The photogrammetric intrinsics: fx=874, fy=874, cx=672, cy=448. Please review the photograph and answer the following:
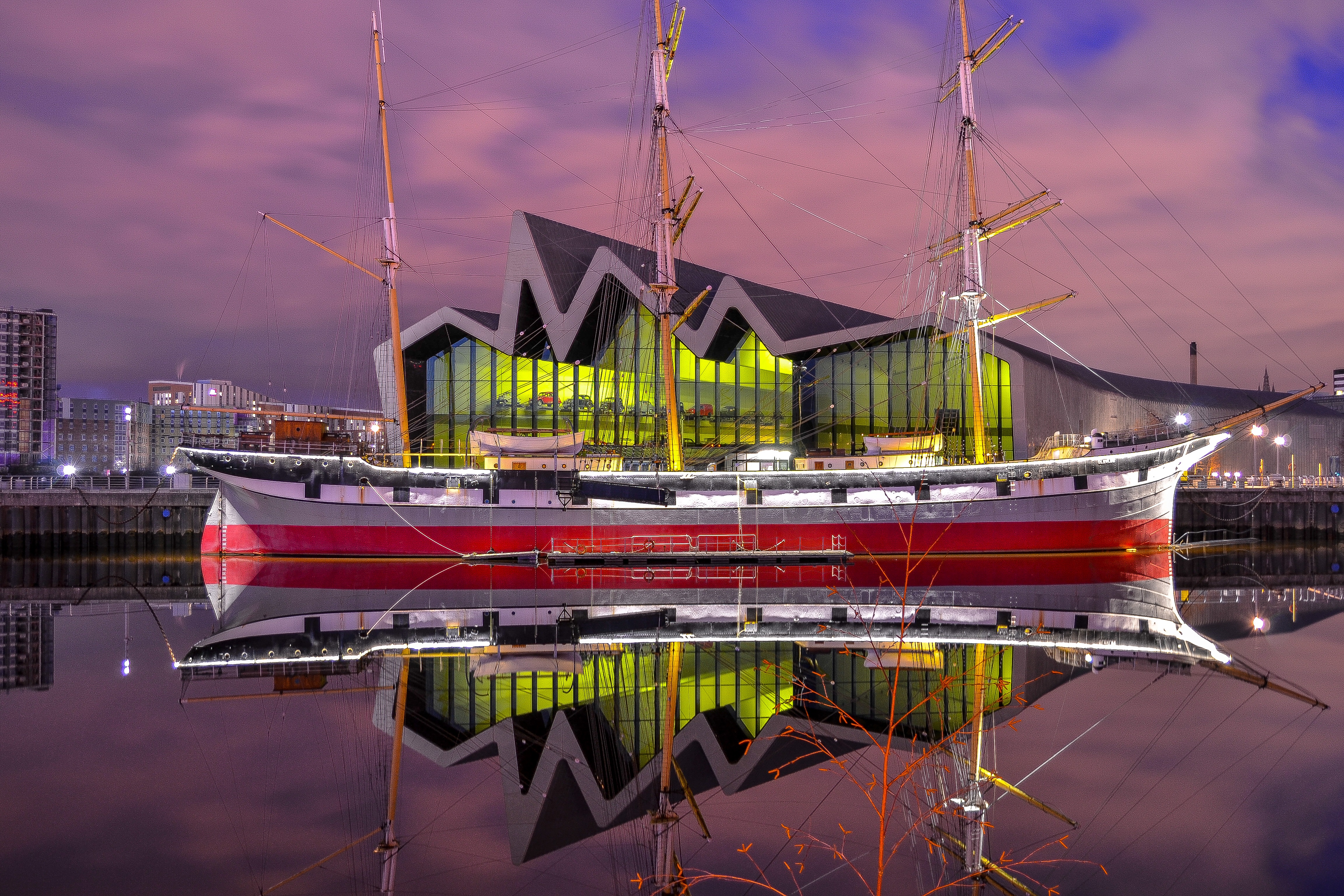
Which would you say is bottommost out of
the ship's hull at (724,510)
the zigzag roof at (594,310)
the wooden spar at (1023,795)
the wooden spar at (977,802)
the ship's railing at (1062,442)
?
the wooden spar at (1023,795)

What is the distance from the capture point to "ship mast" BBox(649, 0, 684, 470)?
86.9ft

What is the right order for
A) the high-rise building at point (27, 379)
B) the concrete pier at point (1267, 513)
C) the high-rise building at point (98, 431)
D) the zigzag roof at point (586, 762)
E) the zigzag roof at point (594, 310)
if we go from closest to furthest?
1. the zigzag roof at point (586, 762)
2. the zigzag roof at point (594, 310)
3. the concrete pier at point (1267, 513)
4. the high-rise building at point (27, 379)
5. the high-rise building at point (98, 431)

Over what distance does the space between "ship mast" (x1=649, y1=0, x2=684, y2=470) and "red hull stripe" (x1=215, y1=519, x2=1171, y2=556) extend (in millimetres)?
3342

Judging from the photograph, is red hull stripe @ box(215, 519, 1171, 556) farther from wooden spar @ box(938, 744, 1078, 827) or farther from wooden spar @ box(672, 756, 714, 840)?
wooden spar @ box(938, 744, 1078, 827)

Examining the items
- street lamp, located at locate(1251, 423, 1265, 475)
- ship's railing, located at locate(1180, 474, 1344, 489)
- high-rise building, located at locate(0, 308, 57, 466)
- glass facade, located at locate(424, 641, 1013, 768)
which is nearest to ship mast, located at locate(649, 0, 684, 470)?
glass facade, located at locate(424, 641, 1013, 768)

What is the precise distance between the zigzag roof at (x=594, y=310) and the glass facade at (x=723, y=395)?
889mm

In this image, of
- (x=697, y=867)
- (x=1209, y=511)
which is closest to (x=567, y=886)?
(x=697, y=867)

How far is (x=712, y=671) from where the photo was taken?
33.7 ft

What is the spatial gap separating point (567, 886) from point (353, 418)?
25562 mm

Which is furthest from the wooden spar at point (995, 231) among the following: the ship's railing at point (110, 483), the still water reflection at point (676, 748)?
the ship's railing at point (110, 483)

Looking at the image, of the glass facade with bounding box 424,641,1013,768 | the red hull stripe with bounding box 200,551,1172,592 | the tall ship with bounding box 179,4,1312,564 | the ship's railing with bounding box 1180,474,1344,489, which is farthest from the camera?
the ship's railing with bounding box 1180,474,1344,489

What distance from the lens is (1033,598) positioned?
1623 centimetres

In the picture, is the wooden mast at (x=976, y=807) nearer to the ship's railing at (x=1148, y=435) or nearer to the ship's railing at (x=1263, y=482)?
the ship's railing at (x=1148, y=435)

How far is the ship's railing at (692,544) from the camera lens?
82.7ft
